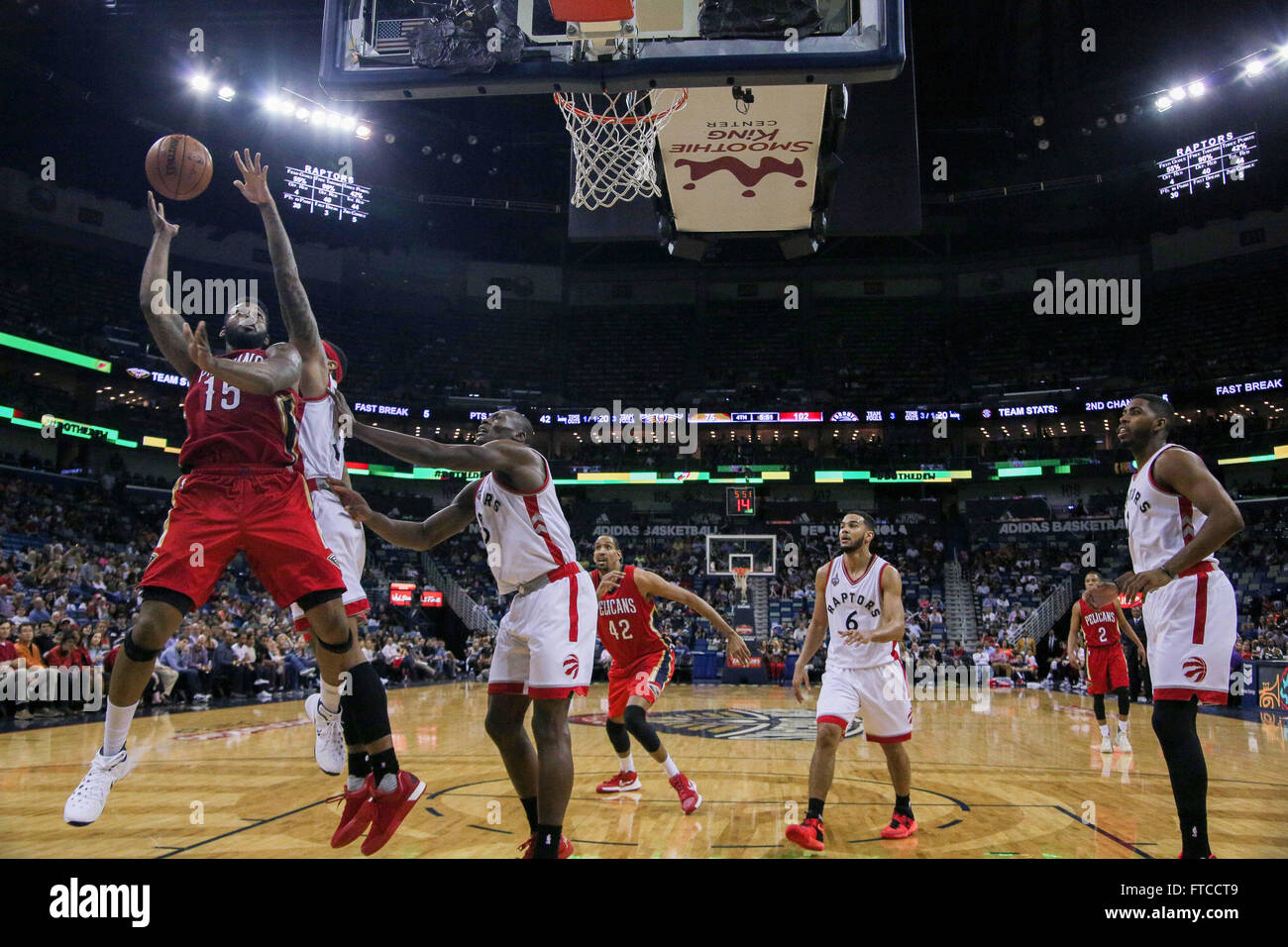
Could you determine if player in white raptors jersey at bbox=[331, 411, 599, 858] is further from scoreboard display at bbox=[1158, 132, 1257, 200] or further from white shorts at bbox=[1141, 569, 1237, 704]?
scoreboard display at bbox=[1158, 132, 1257, 200]

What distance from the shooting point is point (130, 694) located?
3857 mm

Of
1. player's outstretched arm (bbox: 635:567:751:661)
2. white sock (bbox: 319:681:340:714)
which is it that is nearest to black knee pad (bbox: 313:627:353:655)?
white sock (bbox: 319:681:340:714)

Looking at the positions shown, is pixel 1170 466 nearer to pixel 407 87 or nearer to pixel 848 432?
pixel 407 87

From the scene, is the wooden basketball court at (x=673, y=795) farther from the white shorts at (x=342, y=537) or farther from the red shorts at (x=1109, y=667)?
the white shorts at (x=342, y=537)

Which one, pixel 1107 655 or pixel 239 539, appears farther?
pixel 1107 655

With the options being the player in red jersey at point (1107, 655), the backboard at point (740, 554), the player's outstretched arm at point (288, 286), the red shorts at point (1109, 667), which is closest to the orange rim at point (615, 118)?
the player's outstretched arm at point (288, 286)

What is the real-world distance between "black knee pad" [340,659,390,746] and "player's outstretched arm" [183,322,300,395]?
3.77 ft

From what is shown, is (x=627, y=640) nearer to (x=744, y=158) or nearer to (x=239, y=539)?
(x=239, y=539)

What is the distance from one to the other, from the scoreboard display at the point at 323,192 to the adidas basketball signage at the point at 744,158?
893 inches

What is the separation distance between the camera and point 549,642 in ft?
13.9

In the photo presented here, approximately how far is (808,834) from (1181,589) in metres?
2.30

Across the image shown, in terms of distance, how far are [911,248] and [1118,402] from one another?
9.58 meters
